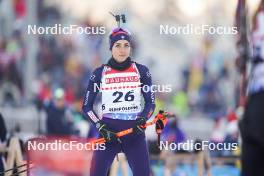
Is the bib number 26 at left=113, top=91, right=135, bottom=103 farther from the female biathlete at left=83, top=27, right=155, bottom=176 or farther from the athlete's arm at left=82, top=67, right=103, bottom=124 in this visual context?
the athlete's arm at left=82, top=67, right=103, bottom=124

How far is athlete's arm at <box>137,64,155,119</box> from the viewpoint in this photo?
499 centimetres

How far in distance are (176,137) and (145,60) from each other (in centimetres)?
63

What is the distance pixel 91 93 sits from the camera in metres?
5.06

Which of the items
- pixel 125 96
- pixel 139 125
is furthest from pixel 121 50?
pixel 139 125

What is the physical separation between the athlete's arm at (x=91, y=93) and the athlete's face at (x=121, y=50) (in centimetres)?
15

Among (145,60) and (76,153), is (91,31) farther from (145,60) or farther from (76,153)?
(76,153)

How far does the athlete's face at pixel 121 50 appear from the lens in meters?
5.07

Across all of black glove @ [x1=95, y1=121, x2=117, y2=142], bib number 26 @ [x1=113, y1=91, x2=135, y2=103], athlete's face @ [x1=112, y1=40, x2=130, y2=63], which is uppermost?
athlete's face @ [x1=112, y1=40, x2=130, y2=63]

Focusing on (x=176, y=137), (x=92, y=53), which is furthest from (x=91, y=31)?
(x=176, y=137)

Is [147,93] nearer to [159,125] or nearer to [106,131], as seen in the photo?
[159,125]

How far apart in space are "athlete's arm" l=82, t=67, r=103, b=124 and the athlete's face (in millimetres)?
152

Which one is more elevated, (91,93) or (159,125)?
(91,93)

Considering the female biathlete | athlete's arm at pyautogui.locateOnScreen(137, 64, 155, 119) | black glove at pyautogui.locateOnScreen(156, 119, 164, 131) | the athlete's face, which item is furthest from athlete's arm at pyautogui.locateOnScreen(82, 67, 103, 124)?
black glove at pyautogui.locateOnScreen(156, 119, 164, 131)

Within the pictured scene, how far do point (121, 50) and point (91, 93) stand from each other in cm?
40
